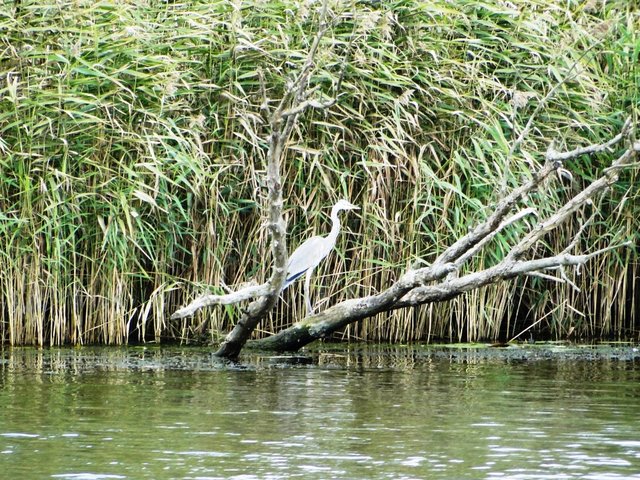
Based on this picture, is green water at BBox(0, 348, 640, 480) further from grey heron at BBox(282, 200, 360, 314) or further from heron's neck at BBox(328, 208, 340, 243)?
heron's neck at BBox(328, 208, 340, 243)

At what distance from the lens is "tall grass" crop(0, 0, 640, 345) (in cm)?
944

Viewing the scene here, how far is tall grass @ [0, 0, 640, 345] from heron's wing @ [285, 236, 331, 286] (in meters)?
0.58

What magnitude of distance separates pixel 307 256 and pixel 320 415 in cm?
261

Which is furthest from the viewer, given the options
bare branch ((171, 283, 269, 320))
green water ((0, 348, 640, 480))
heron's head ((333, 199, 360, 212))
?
heron's head ((333, 199, 360, 212))

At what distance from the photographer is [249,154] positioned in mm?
9938

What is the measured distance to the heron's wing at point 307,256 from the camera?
903cm

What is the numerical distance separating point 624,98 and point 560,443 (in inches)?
215

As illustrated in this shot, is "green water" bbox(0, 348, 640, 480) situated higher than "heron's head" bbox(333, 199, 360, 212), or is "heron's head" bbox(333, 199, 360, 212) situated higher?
"heron's head" bbox(333, 199, 360, 212)

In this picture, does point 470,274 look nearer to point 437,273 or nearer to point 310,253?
point 437,273

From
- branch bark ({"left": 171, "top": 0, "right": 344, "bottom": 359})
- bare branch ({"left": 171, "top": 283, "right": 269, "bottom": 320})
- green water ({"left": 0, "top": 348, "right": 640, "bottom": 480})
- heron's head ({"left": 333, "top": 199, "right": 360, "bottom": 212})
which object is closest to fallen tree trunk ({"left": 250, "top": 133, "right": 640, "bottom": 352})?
green water ({"left": 0, "top": 348, "right": 640, "bottom": 480})

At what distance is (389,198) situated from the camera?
1005 cm

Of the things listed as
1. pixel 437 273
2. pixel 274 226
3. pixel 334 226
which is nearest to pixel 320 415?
pixel 274 226

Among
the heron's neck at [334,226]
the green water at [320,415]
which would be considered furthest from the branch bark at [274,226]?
the heron's neck at [334,226]

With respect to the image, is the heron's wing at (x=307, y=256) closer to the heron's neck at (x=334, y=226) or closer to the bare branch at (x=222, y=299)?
the heron's neck at (x=334, y=226)
